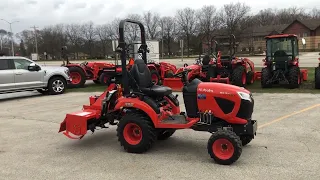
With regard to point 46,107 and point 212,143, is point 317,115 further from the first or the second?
point 46,107

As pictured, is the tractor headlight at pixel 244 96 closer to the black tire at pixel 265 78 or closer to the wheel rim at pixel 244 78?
the black tire at pixel 265 78

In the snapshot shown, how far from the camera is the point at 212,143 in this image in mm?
5113

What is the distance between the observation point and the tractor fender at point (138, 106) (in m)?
5.59

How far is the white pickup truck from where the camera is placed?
43.1ft

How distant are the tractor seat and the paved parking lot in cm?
102

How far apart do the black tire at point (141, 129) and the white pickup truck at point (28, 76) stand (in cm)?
896

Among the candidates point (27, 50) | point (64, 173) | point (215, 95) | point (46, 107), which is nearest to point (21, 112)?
point (46, 107)

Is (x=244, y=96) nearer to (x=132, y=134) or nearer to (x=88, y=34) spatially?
(x=132, y=134)

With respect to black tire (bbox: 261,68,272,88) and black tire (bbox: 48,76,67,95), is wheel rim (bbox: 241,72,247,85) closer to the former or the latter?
black tire (bbox: 261,68,272,88)

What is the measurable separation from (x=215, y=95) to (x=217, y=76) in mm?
9279

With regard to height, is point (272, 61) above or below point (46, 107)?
above

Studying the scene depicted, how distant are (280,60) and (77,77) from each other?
382 inches

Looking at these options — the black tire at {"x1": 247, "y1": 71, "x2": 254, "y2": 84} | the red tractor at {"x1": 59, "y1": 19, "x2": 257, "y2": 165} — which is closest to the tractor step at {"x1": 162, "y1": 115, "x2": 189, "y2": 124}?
the red tractor at {"x1": 59, "y1": 19, "x2": 257, "y2": 165}

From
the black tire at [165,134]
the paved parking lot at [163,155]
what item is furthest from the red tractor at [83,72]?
the black tire at [165,134]
